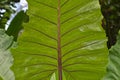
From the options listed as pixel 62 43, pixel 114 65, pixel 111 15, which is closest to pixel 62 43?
pixel 62 43

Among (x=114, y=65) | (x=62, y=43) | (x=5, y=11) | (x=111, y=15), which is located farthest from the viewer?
(x=5, y=11)

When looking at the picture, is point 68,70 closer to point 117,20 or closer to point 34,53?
point 34,53

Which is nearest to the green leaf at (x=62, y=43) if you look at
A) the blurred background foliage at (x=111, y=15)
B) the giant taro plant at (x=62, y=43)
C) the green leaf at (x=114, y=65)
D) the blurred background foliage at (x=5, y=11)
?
the giant taro plant at (x=62, y=43)

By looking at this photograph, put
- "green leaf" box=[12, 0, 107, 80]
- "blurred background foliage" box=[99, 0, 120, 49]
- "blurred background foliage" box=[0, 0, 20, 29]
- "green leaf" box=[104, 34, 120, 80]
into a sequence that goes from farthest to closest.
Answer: "blurred background foliage" box=[99, 0, 120, 49], "blurred background foliage" box=[0, 0, 20, 29], "green leaf" box=[104, 34, 120, 80], "green leaf" box=[12, 0, 107, 80]

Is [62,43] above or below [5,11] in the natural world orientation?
below

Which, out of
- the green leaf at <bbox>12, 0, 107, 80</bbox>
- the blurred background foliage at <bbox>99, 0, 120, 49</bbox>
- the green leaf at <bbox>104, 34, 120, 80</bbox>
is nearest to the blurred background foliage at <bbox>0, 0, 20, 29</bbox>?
the blurred background foliage at <bbox>99, 0, 120, 49</bbox>

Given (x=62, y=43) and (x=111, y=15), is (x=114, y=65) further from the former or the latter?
(x=111, y=15)

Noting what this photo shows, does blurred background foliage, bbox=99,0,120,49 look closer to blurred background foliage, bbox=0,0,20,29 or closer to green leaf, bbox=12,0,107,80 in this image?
blurred background foliage, bbox=0,0,20,29

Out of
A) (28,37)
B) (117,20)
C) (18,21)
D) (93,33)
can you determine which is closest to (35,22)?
(28,37)

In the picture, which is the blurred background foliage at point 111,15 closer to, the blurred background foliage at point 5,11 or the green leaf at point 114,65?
the blurred background foliage at point 5,11
